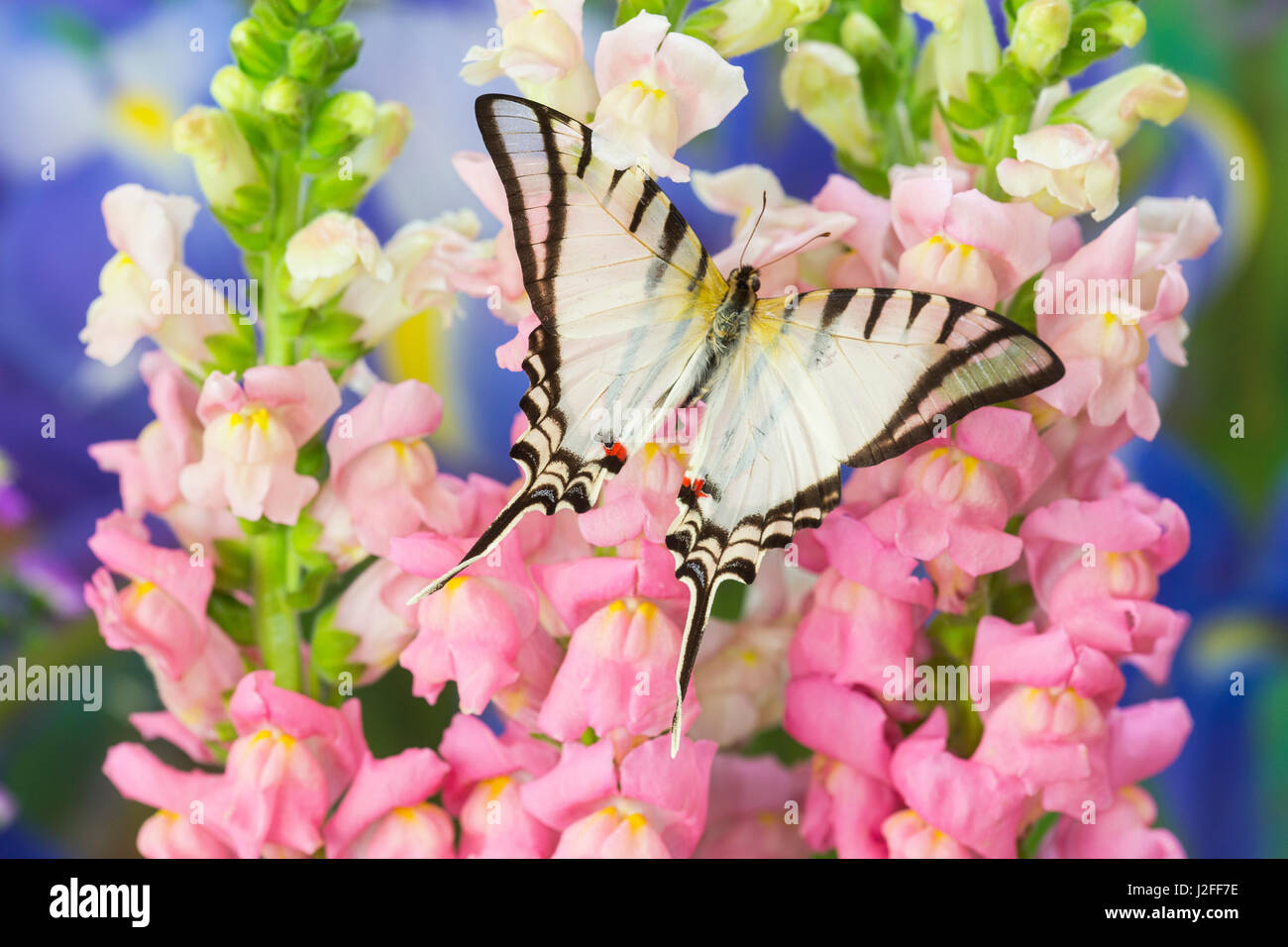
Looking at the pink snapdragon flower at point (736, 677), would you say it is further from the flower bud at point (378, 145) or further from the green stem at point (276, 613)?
the flower bud at point (378, 145)

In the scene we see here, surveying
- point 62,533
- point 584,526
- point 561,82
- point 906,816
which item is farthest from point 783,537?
point 62,533

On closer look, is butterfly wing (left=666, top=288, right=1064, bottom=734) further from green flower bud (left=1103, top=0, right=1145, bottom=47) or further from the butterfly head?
green flower bud (left=1103, top=0, right=1145, bottom=47)

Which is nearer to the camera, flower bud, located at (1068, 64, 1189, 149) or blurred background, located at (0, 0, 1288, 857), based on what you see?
flower bud, located at (1068, 64, 1189, 149)

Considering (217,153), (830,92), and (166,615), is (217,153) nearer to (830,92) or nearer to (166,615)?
(166,615)

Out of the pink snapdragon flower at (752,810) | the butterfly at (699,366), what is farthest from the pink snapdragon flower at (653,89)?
the pink snapdragon flower at (752,810)

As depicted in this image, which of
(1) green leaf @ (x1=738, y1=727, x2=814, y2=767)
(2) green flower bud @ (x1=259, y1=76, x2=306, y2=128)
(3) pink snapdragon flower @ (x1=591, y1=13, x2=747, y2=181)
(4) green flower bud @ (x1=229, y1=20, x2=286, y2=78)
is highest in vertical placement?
(4) green flower bud @ (x1=229, y1=20, x2=286, y2=78)

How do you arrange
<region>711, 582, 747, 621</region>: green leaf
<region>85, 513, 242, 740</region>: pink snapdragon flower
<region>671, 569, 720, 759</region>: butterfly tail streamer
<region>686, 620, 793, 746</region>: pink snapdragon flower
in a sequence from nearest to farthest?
<region>671, 569, 720, 759</region>: butterfly tail streamer < <region>85, 513, 242, 740</region>: pink snapdragon flower < <region>686, 620, 793, 746</region>: pink snapdragon flower < <region>711, 582, 747, 621</region>: green leaf

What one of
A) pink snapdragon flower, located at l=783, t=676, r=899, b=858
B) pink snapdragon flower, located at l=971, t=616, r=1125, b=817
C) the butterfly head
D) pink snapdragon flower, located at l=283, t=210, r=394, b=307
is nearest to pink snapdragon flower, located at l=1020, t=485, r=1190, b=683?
pink snapdragon flower, located at l=971, t=616, r=1125, b=817
